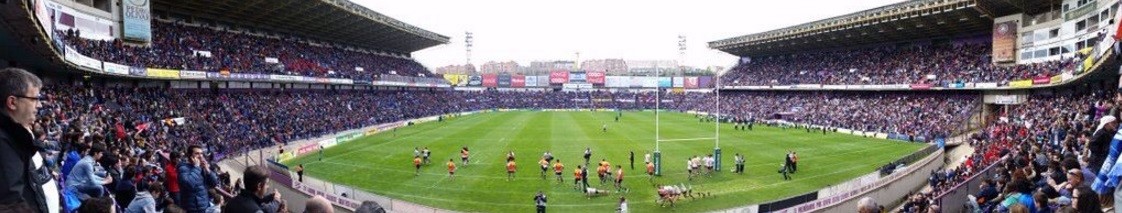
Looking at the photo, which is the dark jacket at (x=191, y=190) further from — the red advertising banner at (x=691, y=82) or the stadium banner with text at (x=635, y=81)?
the stadium banner with text at (x=635, y=81)

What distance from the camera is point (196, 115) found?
3575 cm

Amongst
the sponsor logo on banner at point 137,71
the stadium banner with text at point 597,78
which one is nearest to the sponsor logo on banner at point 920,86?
the sponsor logo on banner at point 137,71

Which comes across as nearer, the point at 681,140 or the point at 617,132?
the point at 681,140

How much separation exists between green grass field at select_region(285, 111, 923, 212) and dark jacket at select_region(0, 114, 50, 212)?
17807mm

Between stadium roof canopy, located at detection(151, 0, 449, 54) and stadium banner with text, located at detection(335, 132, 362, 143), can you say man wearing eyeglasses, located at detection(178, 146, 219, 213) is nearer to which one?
stadium banner with text, located at detection(335, 132, 362, 143)

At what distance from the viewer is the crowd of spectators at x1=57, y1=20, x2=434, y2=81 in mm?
31188

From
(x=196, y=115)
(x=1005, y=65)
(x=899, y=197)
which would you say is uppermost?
(x=1005, y=65)

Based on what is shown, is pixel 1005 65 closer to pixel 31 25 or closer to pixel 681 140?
pixel 681 140

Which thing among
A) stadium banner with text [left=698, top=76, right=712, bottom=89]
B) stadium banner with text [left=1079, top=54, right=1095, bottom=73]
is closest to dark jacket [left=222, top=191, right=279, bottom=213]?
stadium banner with text [left=1079, top=54, right=1095, bottom=73]

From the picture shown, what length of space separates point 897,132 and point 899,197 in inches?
1030

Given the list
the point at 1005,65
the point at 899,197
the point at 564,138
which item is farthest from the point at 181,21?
the point at 1005,65

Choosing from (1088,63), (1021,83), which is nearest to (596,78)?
(1021,83)

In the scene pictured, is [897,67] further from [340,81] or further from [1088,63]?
[340,81]

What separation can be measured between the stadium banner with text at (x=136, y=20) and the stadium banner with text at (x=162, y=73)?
8.31ft
